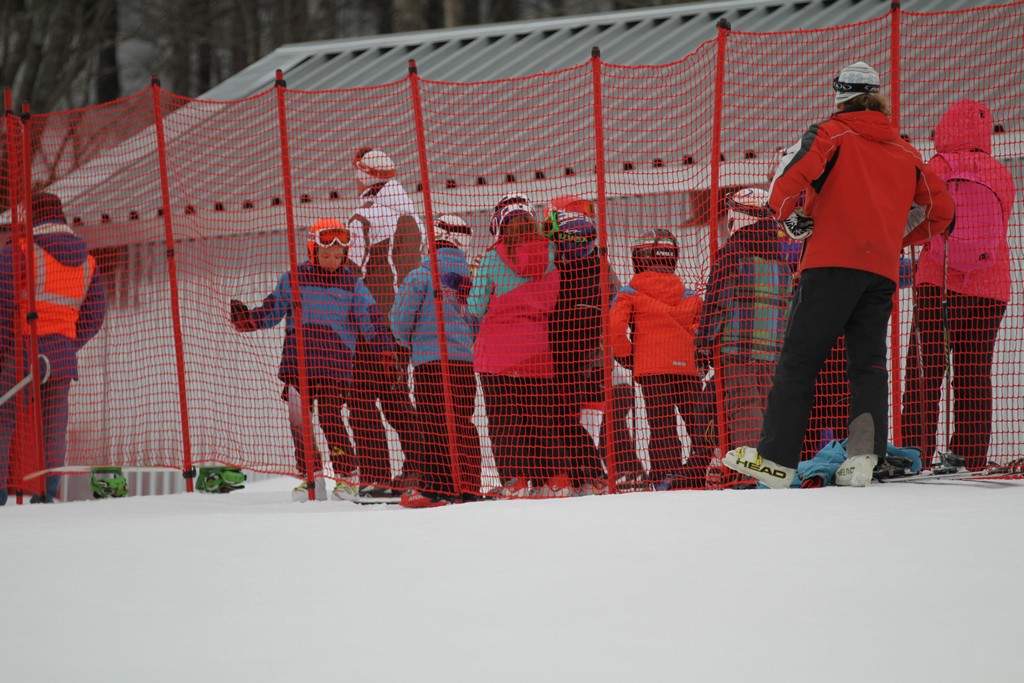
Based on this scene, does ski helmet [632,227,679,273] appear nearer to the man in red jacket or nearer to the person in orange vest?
the man in red jacket

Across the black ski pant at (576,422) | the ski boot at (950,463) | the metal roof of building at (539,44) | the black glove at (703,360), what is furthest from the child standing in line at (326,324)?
the metal roof of building at (539,44)

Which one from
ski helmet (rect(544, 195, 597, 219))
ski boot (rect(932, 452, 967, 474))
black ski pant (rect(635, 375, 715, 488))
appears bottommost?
ski boot (rect(932, 452, 967, 474))

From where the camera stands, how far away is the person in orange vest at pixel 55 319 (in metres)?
8.20

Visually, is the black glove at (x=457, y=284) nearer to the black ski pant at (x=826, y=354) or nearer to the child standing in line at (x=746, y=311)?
the child standing in line at (x=746, y=311)

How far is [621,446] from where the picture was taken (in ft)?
22.5

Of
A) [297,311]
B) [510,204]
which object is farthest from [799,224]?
[297,311]

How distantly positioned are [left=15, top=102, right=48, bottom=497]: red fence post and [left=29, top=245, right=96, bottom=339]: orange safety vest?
4 cm

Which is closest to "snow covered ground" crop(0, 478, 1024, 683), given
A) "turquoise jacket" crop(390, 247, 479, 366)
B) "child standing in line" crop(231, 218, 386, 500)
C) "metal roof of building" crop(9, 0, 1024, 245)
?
"turquoise jacket" crop(390, 247, 479, 366)

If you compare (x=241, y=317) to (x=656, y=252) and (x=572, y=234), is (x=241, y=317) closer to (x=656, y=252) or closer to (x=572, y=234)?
(x=572, y=234)

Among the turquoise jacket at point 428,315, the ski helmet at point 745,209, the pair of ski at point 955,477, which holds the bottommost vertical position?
the pair of ski at point 955,477

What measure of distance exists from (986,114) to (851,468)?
6.75ft

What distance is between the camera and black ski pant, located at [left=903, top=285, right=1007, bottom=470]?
6227 millimetres

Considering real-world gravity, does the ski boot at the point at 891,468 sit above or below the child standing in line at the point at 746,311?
below

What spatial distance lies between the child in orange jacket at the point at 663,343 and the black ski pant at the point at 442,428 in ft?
3.11
